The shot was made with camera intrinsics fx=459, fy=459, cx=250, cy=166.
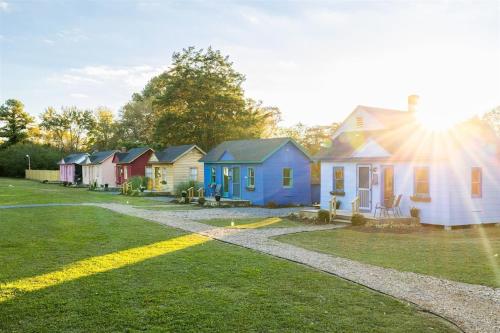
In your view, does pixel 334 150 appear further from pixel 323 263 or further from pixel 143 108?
pixel 143 108

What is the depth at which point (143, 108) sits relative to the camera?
75062 millimetres

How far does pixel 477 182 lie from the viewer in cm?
1952

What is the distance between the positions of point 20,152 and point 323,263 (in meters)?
79.3

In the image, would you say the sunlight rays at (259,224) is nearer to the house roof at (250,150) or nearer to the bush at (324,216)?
the bush at (324,216)

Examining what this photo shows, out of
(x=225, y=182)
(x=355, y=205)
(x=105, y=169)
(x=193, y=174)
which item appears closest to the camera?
(x=355, y=205)

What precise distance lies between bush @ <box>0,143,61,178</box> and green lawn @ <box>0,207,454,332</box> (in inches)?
2875

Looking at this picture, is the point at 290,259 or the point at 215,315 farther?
the point at 290,259

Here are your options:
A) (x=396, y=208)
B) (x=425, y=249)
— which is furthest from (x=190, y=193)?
(x=425, y=249)

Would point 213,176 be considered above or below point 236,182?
above

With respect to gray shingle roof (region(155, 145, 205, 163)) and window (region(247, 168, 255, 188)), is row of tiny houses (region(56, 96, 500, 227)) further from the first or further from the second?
gray shingle roof (region(155, 145, 205, 163))

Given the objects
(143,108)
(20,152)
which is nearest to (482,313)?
(143,108)

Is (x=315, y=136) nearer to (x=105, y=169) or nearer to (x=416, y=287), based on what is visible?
(x=105, y=169)

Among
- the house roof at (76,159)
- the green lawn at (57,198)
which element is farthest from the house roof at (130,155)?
the house roof at (76,159)

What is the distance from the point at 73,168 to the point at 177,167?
30.8 m
